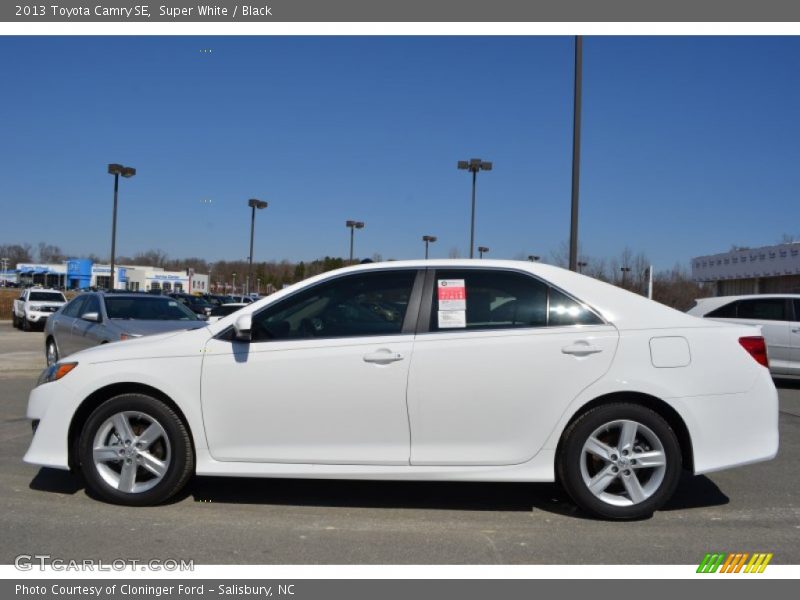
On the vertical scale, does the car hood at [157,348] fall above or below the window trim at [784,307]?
below

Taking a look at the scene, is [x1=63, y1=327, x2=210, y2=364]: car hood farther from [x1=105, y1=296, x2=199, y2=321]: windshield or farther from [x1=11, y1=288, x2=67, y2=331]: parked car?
[x1=11, y1=288, x2=67, y2=331]: parked car

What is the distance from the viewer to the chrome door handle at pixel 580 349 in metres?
4.59

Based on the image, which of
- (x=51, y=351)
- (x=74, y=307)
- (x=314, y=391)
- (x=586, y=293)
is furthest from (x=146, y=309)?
(x=586, y=293)

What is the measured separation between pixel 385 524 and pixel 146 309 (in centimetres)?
758

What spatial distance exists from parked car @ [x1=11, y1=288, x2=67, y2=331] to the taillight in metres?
26.6

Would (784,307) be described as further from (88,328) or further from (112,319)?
(88,328)

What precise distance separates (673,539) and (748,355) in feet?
4.35

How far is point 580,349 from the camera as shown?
4598mm

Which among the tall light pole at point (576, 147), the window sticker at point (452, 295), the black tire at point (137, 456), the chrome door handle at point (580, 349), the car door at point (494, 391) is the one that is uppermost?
the tall light pole at point (576, 147)

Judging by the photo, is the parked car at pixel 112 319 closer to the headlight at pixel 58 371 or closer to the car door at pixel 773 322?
the headlight at pixel 58 371

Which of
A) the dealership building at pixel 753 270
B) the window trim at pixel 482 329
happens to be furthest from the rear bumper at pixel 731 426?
the dealership building at pixel 753 270

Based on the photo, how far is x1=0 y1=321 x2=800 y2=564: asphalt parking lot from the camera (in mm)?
4047

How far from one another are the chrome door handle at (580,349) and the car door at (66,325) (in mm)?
8949

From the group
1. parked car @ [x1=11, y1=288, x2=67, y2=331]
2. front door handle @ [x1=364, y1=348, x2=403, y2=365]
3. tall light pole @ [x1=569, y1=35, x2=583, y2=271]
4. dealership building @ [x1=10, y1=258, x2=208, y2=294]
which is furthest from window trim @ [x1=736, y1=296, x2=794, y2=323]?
dealership building @ [x1=10, y1=258, x2=208, y2=294]
